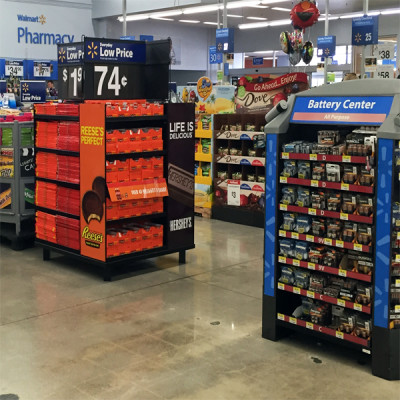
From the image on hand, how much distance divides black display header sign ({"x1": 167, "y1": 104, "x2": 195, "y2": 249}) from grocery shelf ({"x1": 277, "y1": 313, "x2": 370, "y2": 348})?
258 cm

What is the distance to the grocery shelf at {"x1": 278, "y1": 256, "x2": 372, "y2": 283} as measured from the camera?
445 centimetres

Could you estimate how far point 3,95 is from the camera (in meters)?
12.1

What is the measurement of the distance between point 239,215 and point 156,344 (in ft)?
16.7

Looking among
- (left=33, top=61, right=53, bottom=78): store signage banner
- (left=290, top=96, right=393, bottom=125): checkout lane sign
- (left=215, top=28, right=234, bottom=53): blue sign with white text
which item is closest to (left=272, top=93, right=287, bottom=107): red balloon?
(left=290, top=96, right=393, bottom=125): checkout lane sign

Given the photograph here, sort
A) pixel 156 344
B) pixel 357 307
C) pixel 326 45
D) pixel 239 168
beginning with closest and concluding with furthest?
1. pixel 357 307
2. pixel 156 344
3. pixel 239 168
4. pixel 326 45

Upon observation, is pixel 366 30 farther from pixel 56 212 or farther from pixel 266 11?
pixel 56 212

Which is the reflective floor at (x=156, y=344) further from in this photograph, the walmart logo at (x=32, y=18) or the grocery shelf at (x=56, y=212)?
the walmart logo at (x=32, y=18)

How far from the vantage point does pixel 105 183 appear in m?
6.52

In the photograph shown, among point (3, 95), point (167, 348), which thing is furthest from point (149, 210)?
point (3, 95)

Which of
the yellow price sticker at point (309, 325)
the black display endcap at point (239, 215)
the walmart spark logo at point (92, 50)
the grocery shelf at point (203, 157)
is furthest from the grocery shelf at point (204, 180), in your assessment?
the yellow price sticker at point (309, 325)

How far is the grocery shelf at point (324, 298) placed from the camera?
175 inches

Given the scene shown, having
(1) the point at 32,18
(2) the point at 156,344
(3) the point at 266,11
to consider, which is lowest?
(2) the point at 156,344

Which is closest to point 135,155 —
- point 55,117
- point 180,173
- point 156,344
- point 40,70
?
point 180,173

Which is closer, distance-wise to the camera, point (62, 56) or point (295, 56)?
point (62, 56)
